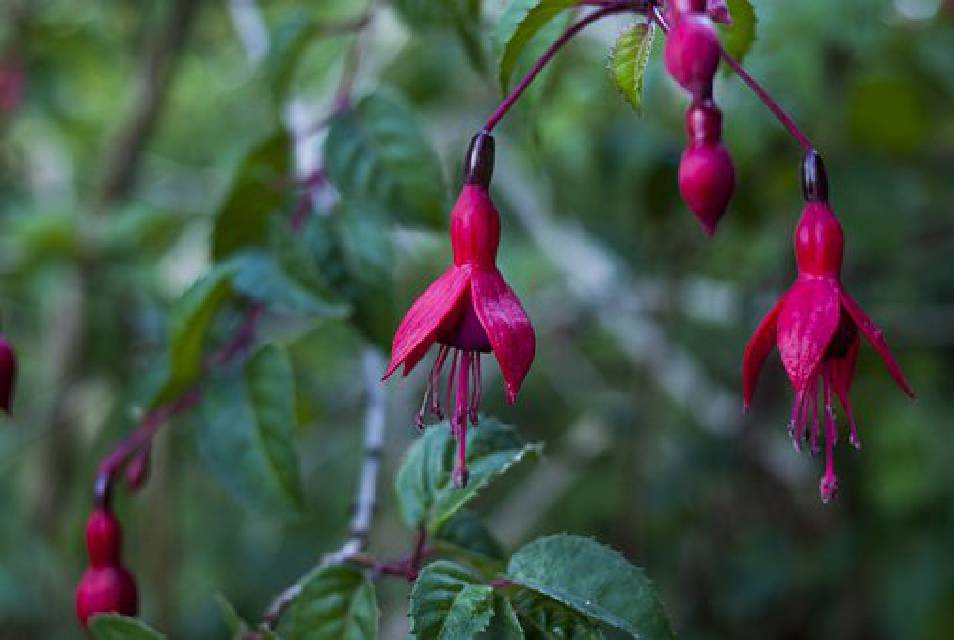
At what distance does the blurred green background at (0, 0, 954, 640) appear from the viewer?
1.44 metres

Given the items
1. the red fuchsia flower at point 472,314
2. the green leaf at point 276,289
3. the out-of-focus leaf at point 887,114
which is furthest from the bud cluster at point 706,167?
the out-of-focus leaf at point 887,114

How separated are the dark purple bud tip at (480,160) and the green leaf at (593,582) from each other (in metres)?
0.20

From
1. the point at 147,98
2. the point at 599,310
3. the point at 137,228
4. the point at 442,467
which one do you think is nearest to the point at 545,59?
the point at 442,467

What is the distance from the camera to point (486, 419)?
0.67 metres

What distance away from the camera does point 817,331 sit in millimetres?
521

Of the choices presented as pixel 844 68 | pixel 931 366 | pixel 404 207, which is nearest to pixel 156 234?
pixel 404 207

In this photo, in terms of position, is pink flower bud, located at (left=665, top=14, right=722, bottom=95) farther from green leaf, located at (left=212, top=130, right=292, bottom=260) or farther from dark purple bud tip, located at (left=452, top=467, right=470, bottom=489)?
green leaf, located at (left=212, top=130, right=292, bottom=260)

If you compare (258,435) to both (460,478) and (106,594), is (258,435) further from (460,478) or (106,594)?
(460,478)

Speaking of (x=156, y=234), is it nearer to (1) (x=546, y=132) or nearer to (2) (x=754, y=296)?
(1) (x=546, y=132)

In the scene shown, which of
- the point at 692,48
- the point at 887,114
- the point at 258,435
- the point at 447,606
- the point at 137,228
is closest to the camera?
the point at 692,48

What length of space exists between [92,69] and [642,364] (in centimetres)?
104

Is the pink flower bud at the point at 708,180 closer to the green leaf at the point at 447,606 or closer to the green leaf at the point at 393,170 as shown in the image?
the green leaf at the point at 447,606

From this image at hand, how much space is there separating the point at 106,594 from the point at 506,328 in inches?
13.3

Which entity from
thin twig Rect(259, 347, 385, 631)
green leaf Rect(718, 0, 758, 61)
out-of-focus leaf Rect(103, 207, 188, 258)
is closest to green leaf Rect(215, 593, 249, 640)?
thin twig Rect(259, 347, 385, 631)
